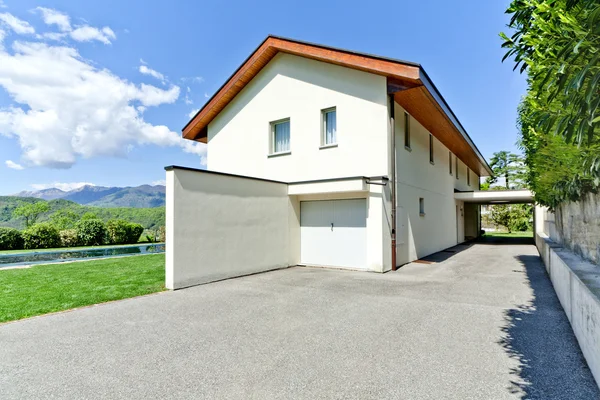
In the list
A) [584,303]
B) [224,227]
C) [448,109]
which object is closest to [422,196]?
[448,109]

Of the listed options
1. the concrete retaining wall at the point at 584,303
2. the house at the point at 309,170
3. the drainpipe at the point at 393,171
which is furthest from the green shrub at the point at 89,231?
the concrete retaining wall at the point at 584,303

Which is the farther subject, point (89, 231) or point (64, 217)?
point (64, 217)

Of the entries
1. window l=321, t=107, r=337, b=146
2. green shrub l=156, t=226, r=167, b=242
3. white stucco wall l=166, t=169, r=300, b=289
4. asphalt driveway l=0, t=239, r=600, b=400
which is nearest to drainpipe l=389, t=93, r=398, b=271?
window l=321, t=107, r=337, b=146

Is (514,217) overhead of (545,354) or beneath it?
overhead

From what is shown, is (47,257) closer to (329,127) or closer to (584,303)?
(329,127)

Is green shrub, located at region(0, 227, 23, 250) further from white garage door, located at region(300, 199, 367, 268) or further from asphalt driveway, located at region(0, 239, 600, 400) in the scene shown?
white garage door, located at region(300, 199, 367, 268)

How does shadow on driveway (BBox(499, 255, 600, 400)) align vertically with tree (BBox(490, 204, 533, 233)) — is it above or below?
below

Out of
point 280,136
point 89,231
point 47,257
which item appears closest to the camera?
point 280,136

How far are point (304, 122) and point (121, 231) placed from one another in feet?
61.4

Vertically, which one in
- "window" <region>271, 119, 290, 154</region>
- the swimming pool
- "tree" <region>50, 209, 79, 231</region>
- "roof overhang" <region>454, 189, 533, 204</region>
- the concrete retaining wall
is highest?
"window" <region>271, 119, 290, 154</region>

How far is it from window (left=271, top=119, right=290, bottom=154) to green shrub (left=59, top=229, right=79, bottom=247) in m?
17.7

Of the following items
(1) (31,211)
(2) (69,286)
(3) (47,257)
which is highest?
(1) (31,211)

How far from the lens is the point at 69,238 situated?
70.1ft

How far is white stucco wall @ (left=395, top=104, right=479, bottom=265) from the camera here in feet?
35.7
